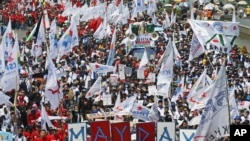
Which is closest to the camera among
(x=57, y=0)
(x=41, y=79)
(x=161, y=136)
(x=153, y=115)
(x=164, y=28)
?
(x=161, y=136)

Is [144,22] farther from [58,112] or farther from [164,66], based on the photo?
[58,112]

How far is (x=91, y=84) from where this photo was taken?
22.4 meters

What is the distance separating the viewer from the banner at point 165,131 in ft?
46.0

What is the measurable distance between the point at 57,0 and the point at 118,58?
21.4 metres

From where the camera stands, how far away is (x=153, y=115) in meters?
17.4

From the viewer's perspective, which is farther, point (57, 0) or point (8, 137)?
point (57, 0)

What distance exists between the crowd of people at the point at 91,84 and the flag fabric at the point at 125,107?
0.24 m

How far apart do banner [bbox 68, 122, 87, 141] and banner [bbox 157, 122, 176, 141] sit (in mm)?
1378

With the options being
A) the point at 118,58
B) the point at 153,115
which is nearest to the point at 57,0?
the point at 118,58

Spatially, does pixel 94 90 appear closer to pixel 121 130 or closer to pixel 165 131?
pixel 165 131

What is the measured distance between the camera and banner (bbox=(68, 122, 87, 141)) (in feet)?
46.8

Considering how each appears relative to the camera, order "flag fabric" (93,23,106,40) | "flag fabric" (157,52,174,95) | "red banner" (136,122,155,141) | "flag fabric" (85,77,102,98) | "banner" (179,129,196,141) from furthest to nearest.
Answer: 1. "flag fabric" (93,23,106,40)
2. "flag fabric" (85,77,102,98)
3. "flag fabric" (157,52,174,95)
4. "banner" (179,129,196,141)
5. "red banner" (136,122,155,141)

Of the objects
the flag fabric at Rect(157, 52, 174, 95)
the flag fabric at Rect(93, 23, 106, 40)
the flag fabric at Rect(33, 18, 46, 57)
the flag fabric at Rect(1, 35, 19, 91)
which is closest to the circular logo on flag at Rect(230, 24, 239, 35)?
the flag fabric at Rect(157, 52, 174, 95)

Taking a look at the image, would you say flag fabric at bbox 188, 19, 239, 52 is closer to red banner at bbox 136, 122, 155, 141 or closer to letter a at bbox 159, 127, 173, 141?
letter a at bbox 159, 127, 173, 141
